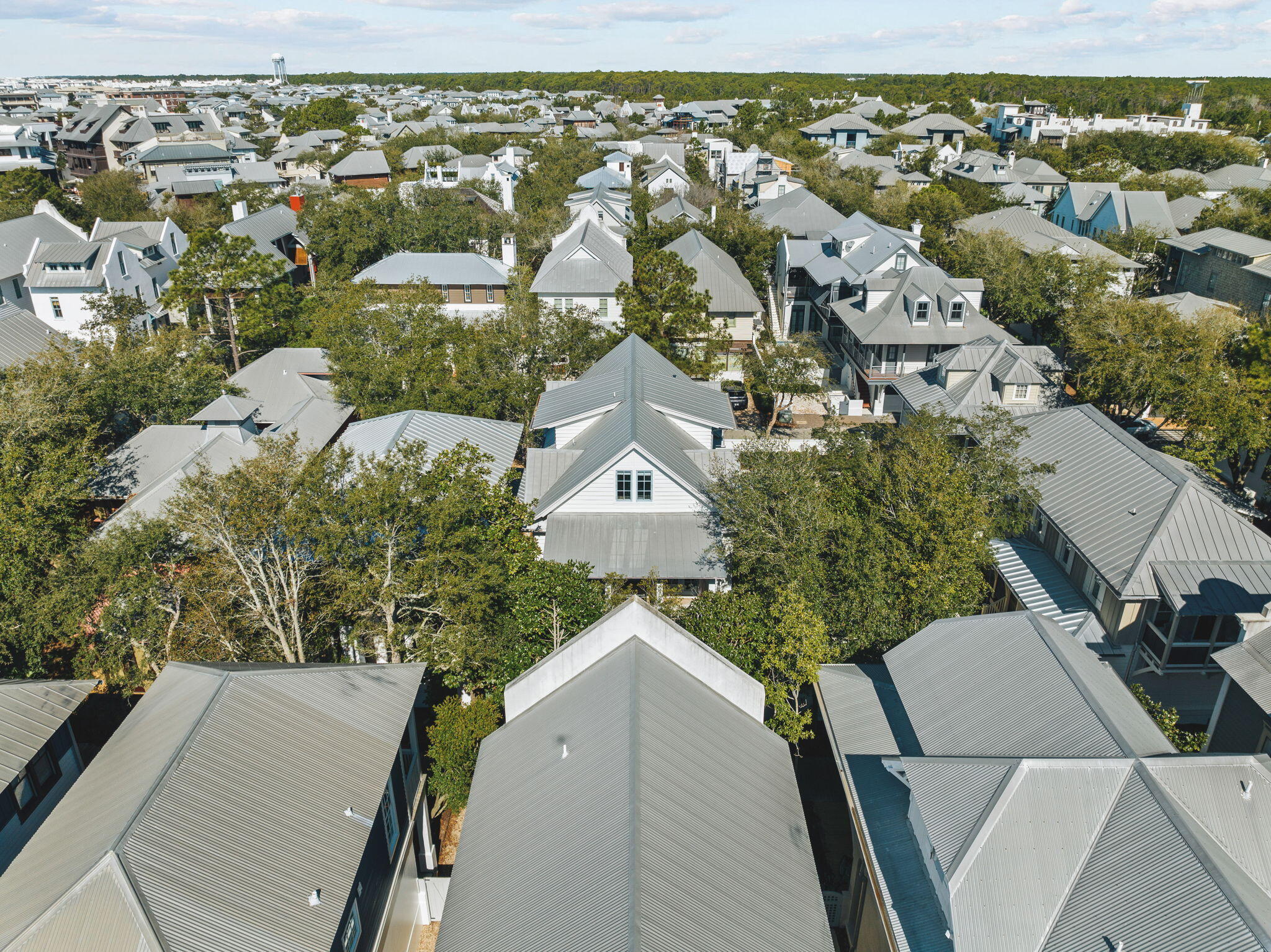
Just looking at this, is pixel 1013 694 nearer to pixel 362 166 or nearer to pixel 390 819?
pixel 390 819

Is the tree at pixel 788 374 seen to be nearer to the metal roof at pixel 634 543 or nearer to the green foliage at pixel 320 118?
the metal roof at pixel 634 543

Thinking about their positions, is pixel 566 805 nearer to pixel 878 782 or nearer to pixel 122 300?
pixel 878 782

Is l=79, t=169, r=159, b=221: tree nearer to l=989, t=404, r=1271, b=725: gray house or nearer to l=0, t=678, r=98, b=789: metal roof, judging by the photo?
l=0, t=678, r=98, b=789: metal roof

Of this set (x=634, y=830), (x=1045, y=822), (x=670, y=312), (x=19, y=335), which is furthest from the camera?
(x=19, y=335)

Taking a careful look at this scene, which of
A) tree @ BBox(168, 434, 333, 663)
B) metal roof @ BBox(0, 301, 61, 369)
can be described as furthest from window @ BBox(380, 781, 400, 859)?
metal roof @ BBox(0, 301, 61, 369)

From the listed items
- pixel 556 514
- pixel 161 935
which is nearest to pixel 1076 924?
pixel 161 935

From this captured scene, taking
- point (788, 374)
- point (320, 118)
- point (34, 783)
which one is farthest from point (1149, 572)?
point (320, 118)
